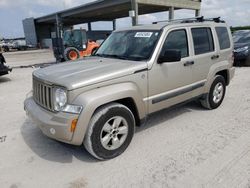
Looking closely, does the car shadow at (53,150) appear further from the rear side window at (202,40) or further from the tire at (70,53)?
the tire at (70,53)

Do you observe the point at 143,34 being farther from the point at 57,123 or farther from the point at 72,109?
the point at 57,123

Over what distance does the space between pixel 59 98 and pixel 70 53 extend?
11340 millimetres

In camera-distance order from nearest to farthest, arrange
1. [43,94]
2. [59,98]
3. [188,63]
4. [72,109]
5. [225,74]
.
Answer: [72,109] → [59,98] → [43,94] → [188,63] → [225,74]

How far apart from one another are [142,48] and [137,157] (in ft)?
5.85

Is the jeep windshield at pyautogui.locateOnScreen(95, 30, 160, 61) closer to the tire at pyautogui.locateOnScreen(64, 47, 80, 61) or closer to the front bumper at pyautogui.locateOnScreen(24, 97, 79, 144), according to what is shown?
the front bumper at pyautogui.locateOnScreen(24, 97, 79, 144)

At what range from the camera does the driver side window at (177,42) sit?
153 inches

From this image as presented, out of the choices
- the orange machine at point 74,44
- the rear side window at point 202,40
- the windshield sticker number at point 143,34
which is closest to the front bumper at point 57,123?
the windshield sticker number at point 143,34

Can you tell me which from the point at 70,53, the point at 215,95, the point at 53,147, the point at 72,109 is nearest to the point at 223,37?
the point at 215,95

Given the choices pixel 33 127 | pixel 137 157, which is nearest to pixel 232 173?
pixel 137 157

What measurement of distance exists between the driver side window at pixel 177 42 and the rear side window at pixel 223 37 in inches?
48.0

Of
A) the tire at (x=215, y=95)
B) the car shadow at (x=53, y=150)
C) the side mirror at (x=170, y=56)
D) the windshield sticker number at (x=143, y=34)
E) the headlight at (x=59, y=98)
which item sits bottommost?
the car shadow at (x=53, y=150)

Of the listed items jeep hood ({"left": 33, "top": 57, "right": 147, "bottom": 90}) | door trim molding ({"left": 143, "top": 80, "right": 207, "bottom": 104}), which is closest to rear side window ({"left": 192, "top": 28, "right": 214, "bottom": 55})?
door trim molding ({"left": 143, "top": 80, "right": 207, "bottom": 104})

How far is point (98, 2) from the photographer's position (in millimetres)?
25328

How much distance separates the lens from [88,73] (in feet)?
10.3
